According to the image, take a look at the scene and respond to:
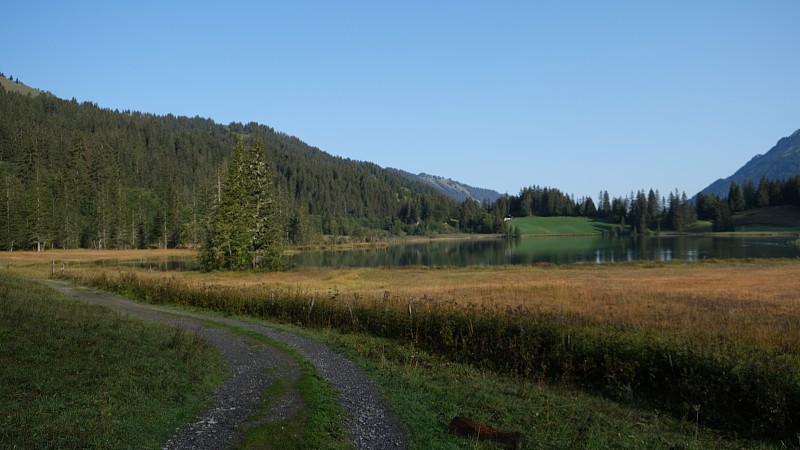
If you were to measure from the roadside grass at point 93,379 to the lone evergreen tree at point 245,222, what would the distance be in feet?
135

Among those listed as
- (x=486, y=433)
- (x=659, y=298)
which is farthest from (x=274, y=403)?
(x=659, y=298)

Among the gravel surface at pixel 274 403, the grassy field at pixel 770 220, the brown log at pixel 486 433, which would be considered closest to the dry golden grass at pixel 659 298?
the gravel surface at pixel 274 403

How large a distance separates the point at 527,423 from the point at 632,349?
6.03m

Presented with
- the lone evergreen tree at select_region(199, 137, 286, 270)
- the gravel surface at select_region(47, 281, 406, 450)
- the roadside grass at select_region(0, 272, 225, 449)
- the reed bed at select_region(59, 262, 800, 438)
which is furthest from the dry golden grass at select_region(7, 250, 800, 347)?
the roadside grass at select_region(0, 272, 225, 449)

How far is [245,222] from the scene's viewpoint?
60.2 m

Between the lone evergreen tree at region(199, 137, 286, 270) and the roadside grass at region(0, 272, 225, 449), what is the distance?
4118 centimetres

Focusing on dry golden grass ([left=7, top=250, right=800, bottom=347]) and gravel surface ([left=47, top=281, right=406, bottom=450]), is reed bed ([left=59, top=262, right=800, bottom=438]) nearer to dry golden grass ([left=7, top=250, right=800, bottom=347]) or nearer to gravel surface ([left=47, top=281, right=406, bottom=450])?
dry golden grass ([left=7, top=250, right=800, bottom=347])

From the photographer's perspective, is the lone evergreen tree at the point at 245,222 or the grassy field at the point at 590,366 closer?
the grassy field at the point at 590,366

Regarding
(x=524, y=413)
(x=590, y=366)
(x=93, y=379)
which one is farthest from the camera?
(x=590, y=366)

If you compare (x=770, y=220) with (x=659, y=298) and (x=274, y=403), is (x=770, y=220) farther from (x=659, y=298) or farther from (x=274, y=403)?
(x=274, y=403)

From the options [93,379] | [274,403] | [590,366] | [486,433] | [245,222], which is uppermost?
[245,222]

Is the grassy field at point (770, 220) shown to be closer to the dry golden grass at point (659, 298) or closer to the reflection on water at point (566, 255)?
the reflection on water at point (566, 255)

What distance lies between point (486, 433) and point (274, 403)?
4.88 metres

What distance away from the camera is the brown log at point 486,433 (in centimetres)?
977
